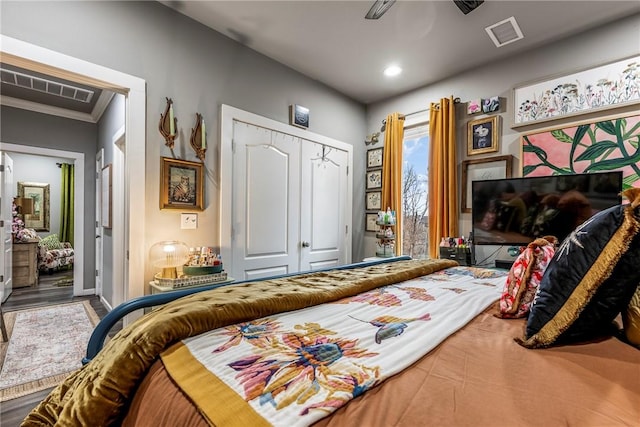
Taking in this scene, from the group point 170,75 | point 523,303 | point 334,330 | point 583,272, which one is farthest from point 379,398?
point 170,75

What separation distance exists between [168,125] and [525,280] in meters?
2.44

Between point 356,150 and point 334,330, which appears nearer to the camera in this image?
point 334,330

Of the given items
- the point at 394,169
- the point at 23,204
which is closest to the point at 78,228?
the point at 23,204

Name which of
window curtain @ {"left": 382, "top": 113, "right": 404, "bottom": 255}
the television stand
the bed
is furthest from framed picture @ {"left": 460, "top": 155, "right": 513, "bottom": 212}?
the bed

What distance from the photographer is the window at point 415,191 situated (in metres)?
3.70

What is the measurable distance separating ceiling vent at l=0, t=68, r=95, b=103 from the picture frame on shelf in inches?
147

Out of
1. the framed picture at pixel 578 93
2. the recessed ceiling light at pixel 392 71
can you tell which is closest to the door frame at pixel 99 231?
the recessed ceiling light at pixel 392 71

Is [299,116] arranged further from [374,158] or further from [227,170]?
[374,158]

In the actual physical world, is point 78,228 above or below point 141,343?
above

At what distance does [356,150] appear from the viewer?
13.4ft

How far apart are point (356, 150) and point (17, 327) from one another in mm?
4187

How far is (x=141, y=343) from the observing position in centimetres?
76

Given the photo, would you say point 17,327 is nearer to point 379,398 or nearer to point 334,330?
point 334,330

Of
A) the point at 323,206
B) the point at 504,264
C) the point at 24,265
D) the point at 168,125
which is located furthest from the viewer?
the point at 24,265
